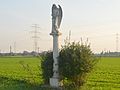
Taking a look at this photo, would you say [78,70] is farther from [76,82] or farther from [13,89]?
[13,89]

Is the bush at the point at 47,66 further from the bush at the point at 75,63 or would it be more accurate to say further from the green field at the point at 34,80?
the bush at the point at 75,63

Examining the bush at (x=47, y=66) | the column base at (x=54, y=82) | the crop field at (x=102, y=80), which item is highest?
the bush at (x=47, y=66)

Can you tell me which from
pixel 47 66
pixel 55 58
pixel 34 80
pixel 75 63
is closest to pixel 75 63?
pixel 75 63

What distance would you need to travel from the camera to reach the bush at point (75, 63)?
17.8 metres

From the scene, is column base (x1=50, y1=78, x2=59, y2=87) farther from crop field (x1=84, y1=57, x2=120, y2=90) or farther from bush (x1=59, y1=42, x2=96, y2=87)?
crop field (x1=84, y1=57, x2=120, y2=90)

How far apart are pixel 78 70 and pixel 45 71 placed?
2544mm

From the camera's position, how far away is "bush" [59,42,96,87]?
17.8m

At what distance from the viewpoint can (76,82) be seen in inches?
718

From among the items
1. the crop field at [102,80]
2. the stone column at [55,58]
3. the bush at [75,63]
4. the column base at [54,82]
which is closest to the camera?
the bush at [75,63]

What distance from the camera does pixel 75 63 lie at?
58.2 ft

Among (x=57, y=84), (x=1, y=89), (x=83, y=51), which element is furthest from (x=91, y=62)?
(x=1, y=89)

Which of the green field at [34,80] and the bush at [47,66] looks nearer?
the green field at [34,80]

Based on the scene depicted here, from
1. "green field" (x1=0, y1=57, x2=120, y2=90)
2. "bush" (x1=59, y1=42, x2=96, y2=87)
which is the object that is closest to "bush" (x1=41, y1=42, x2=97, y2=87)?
"bush" (x1=59, y1=42, x2=96, y2=87)

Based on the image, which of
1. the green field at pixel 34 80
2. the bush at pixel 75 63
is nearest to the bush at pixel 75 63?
the bush at pixel 75 63
